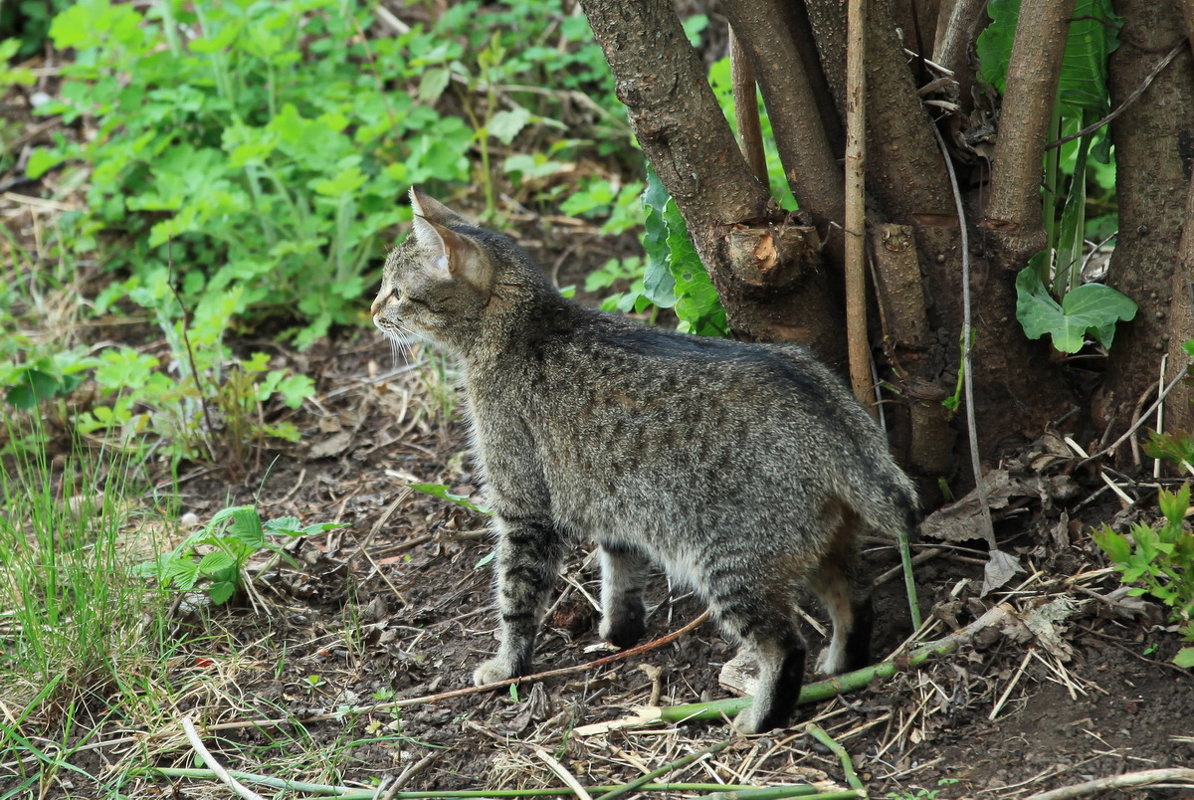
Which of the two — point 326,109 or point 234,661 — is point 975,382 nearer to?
point 234,661

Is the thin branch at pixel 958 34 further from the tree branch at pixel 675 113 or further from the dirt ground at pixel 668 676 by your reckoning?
the dirt ground at pixel 668 676

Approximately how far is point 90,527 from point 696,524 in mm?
2408

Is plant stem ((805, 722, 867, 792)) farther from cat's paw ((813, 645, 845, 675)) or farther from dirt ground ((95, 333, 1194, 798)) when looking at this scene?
cat's paw ((813, 645, 845, 675))

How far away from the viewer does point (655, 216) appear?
13.3ft

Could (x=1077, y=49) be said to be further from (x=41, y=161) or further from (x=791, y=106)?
(x=41, y=161)

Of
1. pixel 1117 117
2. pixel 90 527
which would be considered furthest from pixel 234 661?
pixel 1117 117

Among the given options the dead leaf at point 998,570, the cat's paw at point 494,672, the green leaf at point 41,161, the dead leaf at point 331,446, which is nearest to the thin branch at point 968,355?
the dead leaf at point 998,570

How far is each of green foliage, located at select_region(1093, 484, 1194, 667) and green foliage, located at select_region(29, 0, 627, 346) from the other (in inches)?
154

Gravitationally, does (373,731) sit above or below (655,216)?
below

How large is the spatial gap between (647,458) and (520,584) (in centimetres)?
65

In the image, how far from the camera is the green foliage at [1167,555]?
2.78 m

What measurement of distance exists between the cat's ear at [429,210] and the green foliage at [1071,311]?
1874mm

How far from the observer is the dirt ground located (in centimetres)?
300

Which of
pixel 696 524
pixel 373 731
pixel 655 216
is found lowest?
pixel 373 731
